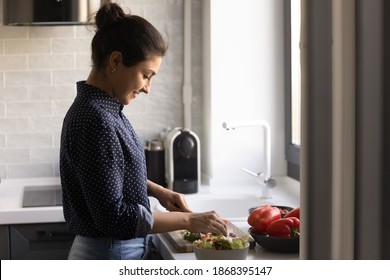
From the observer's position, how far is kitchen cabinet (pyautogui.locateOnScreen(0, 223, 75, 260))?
2482 mm

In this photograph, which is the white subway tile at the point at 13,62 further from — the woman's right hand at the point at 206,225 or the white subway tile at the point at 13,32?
the woman's right hand at the point at 206,225

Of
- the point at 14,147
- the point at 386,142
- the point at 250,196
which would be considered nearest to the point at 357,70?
the point at 386,142

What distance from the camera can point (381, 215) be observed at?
53 centimetres

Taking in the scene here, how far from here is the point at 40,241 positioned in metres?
2.51

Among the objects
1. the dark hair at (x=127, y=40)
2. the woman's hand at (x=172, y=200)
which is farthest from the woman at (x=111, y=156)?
the woman's hand at (x=172, y=200)

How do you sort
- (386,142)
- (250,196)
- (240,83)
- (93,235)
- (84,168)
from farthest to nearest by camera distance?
1. (240,83)
2. (250,196)
3. (93,235)
4. (84,168)
5. (386,142)

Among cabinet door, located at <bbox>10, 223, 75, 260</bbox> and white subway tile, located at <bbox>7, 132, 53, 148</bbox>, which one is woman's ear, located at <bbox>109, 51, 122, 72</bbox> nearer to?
cabinet door, located at <bbox>10, 223, 75, 260</bbox>

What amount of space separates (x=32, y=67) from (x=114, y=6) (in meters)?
1.40

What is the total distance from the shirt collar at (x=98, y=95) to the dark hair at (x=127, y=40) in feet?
0.22

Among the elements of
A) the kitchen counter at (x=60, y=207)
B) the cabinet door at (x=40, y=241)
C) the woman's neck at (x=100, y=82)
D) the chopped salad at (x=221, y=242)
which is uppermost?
the woman's neck at (x=100, y=82)

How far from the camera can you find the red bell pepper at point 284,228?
1869 mm

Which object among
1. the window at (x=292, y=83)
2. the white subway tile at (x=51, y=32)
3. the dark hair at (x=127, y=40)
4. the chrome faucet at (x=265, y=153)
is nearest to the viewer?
the dark hair at (x=127, y=40)

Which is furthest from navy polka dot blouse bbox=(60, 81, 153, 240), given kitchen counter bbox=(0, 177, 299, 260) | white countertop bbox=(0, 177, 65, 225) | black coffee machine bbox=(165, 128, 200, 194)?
black coffee machine bbox=(165, 128, 200, 194)
